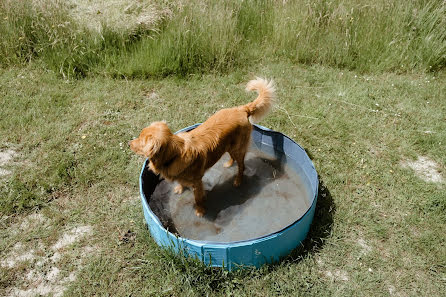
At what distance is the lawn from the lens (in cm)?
348

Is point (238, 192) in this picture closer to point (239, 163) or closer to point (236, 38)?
point (239, 163)

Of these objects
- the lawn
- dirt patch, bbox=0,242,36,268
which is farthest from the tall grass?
dirt patch, bbox=0,242,36,268

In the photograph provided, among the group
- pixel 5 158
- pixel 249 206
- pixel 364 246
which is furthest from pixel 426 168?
pixel 5 158

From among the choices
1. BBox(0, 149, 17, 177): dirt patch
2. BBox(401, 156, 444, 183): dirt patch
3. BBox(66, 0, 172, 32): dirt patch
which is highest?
BBox(66, 0, 172, 32): dirt patch

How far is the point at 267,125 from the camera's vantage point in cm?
541

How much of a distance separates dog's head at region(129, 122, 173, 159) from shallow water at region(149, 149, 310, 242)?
1029 millimetres

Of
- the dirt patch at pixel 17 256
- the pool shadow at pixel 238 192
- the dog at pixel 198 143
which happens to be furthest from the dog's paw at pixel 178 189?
the dirt patch at pixel 17 256

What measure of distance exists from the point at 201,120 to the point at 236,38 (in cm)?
211

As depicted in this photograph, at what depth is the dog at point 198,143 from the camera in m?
3.29

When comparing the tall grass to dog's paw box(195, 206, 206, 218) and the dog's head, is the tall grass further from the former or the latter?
the dog's head

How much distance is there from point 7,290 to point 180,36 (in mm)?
4571

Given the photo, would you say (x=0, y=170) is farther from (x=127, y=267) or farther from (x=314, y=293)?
(x=314, y=293)

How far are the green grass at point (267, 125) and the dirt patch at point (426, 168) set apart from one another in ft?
0.35

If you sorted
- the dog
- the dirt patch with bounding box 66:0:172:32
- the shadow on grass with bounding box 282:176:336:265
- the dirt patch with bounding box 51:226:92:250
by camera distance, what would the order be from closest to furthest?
the dog, the shadow on grass with bounding box 282:176:336:265, the dirt patch with bounding box 51:226:92:250, the dirt patch with bounding box 66:0:172:32
